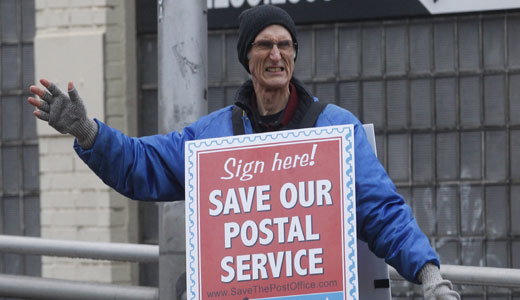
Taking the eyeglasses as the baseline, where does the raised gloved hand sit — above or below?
below

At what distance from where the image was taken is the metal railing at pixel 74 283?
6.06m

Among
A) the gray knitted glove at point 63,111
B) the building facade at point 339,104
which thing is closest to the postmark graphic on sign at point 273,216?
the gray knitted glove at point 63,111

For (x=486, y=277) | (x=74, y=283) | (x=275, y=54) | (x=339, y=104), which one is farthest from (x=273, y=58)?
(x=339, y=104)

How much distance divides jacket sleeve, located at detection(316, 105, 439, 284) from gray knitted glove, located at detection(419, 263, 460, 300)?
0.03 metres

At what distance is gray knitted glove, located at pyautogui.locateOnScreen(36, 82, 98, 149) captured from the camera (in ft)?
11.9

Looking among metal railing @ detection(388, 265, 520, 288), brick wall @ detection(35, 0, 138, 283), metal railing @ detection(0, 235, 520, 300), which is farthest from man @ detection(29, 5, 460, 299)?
brick wall @ detection(35, 0, 138, 283)

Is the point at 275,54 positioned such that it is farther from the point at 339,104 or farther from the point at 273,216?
the point at 339,104

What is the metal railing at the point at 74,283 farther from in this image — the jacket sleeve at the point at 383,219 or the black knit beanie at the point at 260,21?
the jacket sleeve at the point at 383,219

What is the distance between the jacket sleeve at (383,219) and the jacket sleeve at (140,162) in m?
0.59

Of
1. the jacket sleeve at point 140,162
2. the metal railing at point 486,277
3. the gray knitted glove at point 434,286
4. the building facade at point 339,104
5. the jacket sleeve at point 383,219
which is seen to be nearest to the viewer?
the gray knitted glove at point 434,286

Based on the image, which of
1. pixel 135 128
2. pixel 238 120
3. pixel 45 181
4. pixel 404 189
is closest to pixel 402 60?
pixel 404 189

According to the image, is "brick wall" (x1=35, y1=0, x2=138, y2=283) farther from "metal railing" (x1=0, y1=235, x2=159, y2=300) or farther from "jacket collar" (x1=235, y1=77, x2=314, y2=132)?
"jacket collar" (x1=235, y1=77, x2=314, y2=132)

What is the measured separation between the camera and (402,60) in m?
8.23

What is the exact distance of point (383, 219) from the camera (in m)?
3.56
